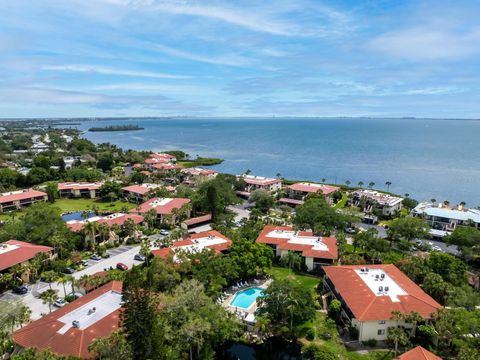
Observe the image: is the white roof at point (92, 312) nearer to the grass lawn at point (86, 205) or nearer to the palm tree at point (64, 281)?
the palm tree at point (64, 281)

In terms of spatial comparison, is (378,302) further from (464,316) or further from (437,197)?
(437,197)

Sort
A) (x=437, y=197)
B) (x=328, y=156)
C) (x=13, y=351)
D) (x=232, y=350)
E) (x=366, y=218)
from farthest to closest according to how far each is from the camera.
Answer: (x=328, y=156), (x=437, y=197), (x=366, y=218), (x=232, y=350), (x=13, y=351)

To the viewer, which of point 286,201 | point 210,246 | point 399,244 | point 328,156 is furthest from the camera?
point 328,156

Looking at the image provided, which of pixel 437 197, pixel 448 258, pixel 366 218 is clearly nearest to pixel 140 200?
pixel 366 218

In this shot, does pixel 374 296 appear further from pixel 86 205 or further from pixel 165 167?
pixel 165 167

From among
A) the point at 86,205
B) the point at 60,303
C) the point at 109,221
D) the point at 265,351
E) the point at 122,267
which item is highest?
the point at 109,221

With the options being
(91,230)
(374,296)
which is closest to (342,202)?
(374,296)

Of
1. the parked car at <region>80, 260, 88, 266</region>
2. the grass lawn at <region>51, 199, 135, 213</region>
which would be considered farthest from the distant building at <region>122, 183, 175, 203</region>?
the parked car at <region>80, 260, 88, 266</region>
